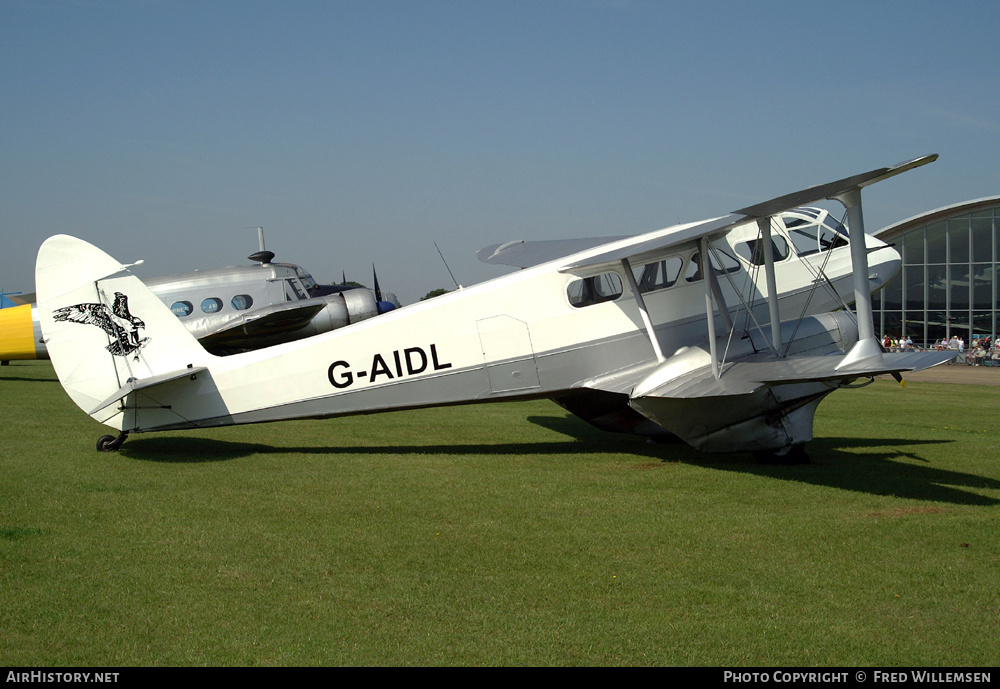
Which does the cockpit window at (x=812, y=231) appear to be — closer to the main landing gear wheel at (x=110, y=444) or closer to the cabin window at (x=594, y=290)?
the cabin window at (x=594, y=290)

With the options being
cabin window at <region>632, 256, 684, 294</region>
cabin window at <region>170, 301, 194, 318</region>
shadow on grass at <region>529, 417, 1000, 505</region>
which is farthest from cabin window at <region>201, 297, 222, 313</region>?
cabin window at <region>632, 256, 684, 294</region>

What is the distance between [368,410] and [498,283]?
2.24m

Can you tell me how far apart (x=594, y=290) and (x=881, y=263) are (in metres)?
4.38

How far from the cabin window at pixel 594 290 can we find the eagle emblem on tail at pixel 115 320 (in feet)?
17.1

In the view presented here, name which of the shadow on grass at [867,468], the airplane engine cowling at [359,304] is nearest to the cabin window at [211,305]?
the airplane engine cowling at [359,304]

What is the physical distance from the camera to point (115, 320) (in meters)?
9.12

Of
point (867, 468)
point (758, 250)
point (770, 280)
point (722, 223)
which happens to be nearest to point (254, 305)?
point (758, 250)

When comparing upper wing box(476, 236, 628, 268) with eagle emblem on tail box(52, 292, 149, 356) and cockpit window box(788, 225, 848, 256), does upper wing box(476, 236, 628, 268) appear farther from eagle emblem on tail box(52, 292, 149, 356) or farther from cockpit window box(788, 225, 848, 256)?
eagle emblem on tail box(52, 292, 149, 356)

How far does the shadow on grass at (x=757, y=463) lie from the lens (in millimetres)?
8008

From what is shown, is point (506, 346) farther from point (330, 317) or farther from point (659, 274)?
point (330, 317)

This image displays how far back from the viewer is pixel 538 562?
555cm

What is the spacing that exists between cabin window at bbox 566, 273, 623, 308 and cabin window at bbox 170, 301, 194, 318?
10997 millimetres
